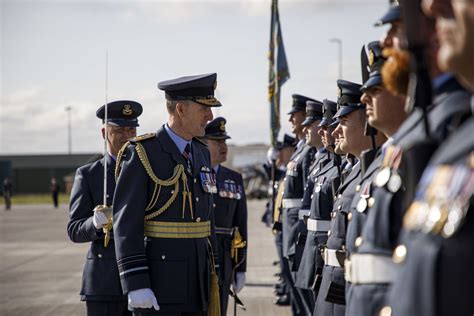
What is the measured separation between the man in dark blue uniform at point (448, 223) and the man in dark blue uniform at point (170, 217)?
2992 mm

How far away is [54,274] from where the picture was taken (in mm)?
14945

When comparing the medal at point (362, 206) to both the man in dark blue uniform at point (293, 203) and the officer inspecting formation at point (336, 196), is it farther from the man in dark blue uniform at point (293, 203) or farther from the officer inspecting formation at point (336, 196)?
the man in dark blue uniform at point (293, 203)

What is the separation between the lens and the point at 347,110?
17.8 ft

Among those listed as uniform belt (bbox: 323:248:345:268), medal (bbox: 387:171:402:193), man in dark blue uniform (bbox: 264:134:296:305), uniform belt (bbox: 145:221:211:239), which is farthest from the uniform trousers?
man in dark blue uniform (bbox: 264:134:296:305)

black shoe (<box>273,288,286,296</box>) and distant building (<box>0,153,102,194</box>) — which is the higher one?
black shoe (<box>273,288,286,296</box>)

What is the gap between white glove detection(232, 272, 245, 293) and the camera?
7.87m

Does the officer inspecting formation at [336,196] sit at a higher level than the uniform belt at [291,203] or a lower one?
higher

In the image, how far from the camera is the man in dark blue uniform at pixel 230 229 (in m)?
8.13

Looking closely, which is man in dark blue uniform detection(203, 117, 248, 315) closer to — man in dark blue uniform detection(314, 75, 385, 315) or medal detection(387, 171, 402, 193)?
man in dark blue uniform detection(314, 75, 385, 315)

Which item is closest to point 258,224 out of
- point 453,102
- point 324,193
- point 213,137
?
point 213,137

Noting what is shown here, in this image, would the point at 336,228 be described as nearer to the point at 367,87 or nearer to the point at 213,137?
the point at 367,87

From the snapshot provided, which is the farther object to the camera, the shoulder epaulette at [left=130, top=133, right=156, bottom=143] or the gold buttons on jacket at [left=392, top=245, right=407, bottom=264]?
the shoulder epaulette at [left=130, top=133, right=156, bottom=143]

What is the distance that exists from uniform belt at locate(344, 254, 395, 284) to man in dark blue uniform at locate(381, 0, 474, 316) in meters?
0.80

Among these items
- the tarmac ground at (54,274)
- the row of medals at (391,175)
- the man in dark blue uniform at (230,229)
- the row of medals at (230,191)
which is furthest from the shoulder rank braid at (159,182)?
the tarmac ground at (54,274)
